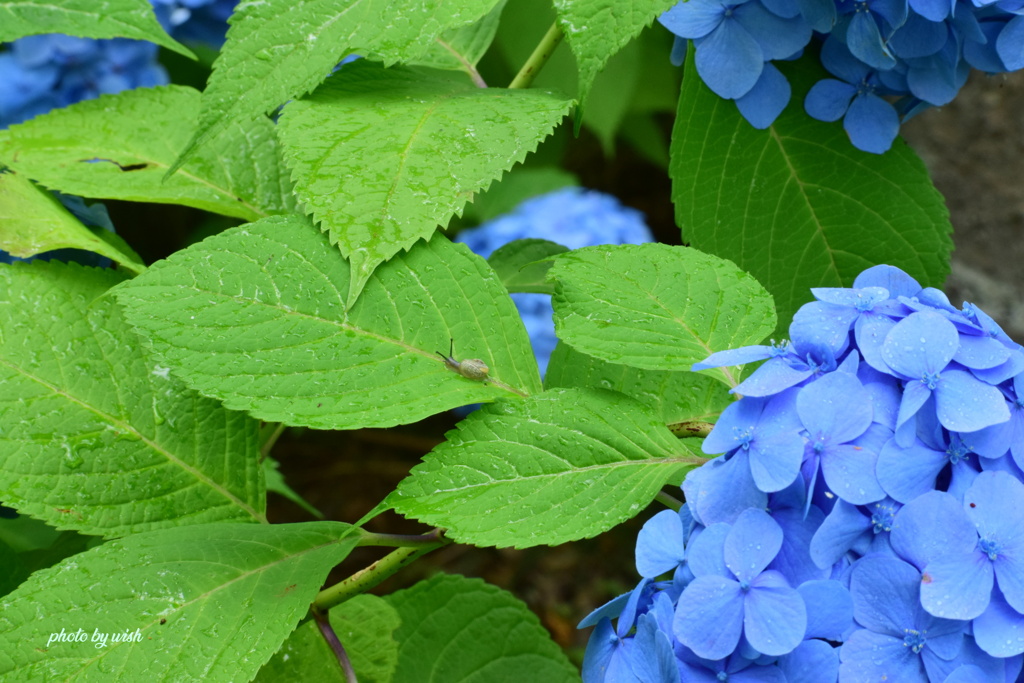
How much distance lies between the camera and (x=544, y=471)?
54 centimetres

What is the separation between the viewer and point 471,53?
78 cm

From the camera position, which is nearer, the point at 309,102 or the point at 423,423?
the point at 309,102

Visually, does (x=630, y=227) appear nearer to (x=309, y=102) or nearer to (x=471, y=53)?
(x=471, y=53)

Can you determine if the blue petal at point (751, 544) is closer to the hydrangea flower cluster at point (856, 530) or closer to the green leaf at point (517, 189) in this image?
the hydrangea flower cluster at point (856, 530)

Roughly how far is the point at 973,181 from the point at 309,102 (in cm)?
121

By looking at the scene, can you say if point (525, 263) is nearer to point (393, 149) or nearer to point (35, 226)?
point (393, 149)

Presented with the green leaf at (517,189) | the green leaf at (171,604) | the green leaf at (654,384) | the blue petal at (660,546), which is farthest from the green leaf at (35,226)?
the green leaf at (517,189)

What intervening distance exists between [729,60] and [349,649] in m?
0.60

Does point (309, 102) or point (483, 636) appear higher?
point (309, 102)

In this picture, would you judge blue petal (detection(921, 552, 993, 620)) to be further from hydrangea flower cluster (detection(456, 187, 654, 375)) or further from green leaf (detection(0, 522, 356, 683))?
hydrangea flower cluster (detection(456, 187, 654, 375))

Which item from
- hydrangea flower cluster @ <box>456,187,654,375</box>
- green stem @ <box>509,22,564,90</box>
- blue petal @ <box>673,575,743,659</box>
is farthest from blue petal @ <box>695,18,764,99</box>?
hydrangea flower cluster @ <box>456,187,654,375</box>

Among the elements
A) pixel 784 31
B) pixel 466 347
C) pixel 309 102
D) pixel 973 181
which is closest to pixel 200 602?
pixel 466 347

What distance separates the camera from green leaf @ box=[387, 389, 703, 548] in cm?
51

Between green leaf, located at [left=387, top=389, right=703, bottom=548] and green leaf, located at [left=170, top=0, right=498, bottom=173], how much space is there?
257 mm
